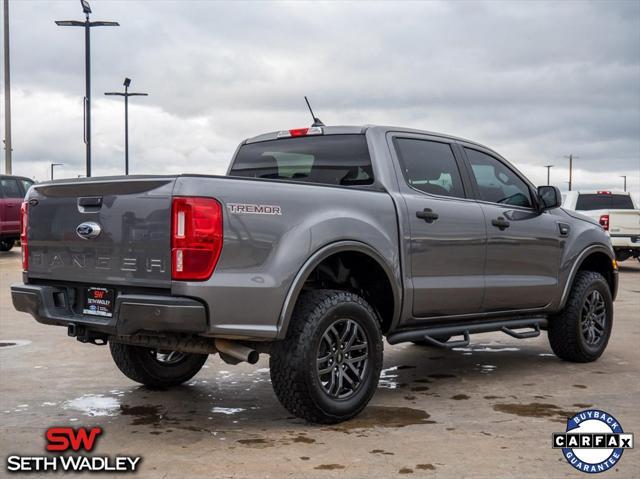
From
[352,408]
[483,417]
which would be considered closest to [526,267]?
[483,417]

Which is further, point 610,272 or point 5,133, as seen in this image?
point 5,133

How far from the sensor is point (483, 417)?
551 centimetres

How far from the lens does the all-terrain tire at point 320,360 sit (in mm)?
5059

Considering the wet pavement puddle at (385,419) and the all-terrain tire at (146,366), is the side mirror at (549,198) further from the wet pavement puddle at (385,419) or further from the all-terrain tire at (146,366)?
the all-terrain tire at (146,366)

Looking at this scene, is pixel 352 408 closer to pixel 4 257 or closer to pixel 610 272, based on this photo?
pixel 610 272

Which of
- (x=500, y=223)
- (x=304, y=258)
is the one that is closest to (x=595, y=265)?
(x=500, y=223)

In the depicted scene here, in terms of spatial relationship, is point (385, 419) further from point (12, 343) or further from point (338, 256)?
point (12, 343)

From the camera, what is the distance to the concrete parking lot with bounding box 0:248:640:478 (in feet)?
14.7

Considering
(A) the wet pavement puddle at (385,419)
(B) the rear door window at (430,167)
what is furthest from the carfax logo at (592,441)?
(B) the rear door window at (430,167)

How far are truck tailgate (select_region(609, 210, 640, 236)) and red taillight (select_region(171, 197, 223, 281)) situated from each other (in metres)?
15.4

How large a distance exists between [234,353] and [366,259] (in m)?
1.15

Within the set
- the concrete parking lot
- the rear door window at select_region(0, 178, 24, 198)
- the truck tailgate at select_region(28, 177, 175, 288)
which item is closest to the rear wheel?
the concrete parking lot

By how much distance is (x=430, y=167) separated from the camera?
21.2ft

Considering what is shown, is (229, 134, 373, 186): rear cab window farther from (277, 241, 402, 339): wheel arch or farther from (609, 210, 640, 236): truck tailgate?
(609, 210, 640, 236): truck tailgate
